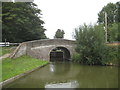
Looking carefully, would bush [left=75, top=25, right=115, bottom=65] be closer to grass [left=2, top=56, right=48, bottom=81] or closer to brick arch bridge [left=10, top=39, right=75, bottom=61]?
brick arch bridge [left=10, top=39, right=75, bottom=61]

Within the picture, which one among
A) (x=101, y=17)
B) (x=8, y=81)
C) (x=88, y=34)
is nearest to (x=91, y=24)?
(x=88, y=34)

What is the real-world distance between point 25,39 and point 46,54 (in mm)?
7059

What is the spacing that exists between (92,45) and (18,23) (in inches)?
463

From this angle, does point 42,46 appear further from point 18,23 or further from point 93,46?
point 93,46

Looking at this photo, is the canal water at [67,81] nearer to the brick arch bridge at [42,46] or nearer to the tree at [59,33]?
the brick arch bridge at [42,46]

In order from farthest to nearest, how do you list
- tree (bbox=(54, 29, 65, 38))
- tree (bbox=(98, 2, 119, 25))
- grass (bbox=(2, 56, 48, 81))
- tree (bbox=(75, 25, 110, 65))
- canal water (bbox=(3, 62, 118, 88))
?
tree (bbox=(54, 29, 65, 38)), tree (bbox=(98, 2, 119, 25)), tree (bbox=(75, 25, 110, 65)), grass (bbox=(2, 56, 48, 81)), canal water (bbox=(3, 62, 118, 88))

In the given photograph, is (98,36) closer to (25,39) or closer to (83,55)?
(83,55)

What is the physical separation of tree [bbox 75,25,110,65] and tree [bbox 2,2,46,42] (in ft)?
32.9

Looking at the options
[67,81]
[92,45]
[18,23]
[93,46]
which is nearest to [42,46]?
[18,23]

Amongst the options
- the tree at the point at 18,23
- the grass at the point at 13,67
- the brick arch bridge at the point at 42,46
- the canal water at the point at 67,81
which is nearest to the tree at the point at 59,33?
the tree at the point at 18,23

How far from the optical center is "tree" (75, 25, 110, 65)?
15828 millimetres

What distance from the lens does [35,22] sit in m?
27.0

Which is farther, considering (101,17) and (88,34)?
(101,17)

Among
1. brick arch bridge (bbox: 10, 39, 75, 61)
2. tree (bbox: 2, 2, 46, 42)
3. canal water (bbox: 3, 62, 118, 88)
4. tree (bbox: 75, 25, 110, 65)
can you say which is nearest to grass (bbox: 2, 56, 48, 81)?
canal water (bbox: 3, 62, 118, 88)
